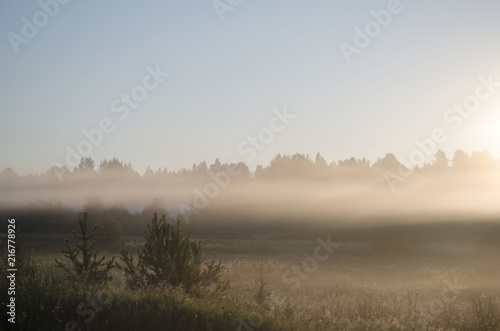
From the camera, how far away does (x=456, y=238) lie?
54.7 metres

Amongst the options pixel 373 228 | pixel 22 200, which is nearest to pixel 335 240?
pixel 373 228

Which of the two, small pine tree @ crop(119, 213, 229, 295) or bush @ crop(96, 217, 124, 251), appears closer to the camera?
small pine tree @ crop(119, 213, 229, 295)

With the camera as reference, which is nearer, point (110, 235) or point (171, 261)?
point (171, 261)

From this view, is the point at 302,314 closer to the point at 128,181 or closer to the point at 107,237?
the point at 107,237

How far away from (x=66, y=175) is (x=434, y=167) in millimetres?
107811

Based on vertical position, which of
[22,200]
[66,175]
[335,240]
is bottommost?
[335,240]

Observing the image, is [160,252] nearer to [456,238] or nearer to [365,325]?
[365,325]

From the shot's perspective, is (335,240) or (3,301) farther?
(335,240)

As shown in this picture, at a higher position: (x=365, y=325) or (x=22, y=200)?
(x=22, y=200)

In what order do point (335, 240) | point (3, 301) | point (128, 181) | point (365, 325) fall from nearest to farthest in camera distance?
1. point (3, 301)
2. point (365, 325)
3. point (335, 240)
4. point (128, 181)

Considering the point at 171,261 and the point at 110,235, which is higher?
the point at 171,261

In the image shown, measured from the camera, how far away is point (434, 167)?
384ft

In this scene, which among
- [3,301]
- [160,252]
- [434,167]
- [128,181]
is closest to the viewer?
[3,301]

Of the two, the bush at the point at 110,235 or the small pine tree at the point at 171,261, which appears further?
the bush at the point at 110,235
